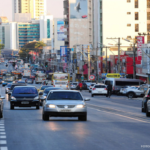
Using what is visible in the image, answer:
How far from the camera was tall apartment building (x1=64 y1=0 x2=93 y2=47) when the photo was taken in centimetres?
15262

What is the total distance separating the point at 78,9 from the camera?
152875mm

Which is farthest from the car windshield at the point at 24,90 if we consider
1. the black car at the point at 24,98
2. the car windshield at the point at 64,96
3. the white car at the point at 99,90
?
the white car at the point at 99,90

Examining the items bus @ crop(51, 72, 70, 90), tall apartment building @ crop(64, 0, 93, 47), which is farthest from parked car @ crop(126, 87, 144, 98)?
tall apartment building @ crop(64, 0, 93, 47)

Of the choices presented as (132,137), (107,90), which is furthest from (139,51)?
(132,137)

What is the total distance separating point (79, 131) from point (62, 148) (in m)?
4.20

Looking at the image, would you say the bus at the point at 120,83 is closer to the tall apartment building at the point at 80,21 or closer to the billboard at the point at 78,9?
the tall apartment building at the point at 80,21

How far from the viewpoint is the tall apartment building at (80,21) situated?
153 meters

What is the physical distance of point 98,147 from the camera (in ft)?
37.3

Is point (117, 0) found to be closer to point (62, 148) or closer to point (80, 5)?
point (80, 5)

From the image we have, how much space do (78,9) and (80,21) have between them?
12.8 feet

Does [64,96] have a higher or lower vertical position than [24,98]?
higher

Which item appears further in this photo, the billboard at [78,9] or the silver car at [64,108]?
the billboard at [78,9]

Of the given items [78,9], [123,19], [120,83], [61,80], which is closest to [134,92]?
[120,83]

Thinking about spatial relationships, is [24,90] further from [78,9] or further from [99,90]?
[78,9]
